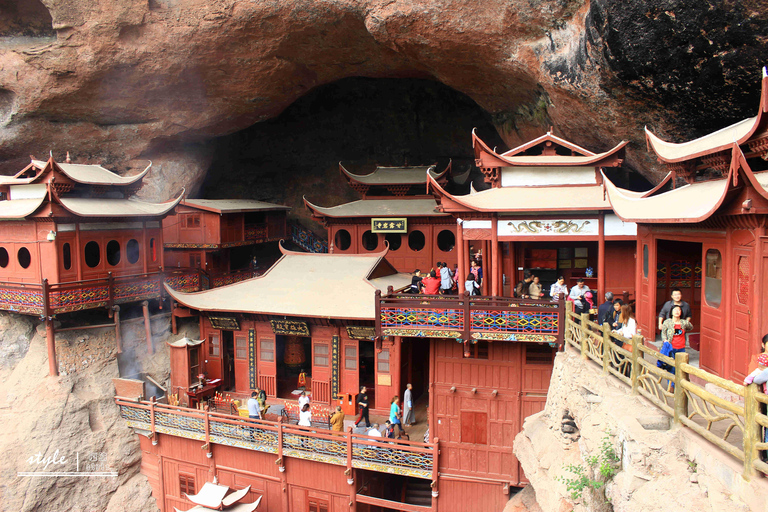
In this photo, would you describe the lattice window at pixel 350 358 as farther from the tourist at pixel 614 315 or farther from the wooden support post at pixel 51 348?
the wooden support post at pixel 51 348

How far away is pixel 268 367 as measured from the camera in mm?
18031

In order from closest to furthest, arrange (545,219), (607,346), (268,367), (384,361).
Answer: (607,346), (545,219), (384,361), (268,367)

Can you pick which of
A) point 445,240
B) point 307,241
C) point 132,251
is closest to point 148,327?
point 132,251

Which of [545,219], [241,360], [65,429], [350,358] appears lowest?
[65,429]

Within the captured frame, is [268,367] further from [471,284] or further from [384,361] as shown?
[471,284]

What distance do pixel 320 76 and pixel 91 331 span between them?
13287 mm

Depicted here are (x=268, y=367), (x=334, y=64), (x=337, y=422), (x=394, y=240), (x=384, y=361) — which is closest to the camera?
(x=337, y=422)

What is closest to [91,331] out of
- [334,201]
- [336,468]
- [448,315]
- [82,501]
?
[82,501]

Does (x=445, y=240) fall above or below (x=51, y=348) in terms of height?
above

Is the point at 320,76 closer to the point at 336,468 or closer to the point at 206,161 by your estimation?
the point at 206,161

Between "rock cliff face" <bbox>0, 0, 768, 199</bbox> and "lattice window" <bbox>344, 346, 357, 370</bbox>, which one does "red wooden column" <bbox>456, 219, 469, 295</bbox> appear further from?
"rock cliff face" <bbox>0, 0, 768, 199</bbox>

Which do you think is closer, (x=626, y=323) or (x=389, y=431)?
(x=626, y=323)

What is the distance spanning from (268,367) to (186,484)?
13.9 feet

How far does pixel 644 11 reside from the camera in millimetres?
11633
